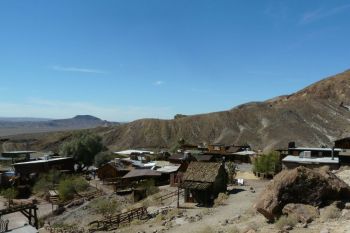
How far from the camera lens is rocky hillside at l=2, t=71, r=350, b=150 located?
11269 centimetres

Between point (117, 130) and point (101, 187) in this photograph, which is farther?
point (117, 130)

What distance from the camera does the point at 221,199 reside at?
33.4 m

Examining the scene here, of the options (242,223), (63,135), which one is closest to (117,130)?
(63,135)

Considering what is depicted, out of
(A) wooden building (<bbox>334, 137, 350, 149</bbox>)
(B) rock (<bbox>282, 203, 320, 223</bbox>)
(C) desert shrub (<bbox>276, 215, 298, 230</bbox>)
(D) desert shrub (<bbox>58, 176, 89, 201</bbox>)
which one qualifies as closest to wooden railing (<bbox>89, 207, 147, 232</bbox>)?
(B) rock (<bbox>282, 203, 320, 223</bbox>)

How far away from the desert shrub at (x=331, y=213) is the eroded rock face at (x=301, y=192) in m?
0.92

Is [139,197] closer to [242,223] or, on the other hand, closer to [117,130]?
[242,223]

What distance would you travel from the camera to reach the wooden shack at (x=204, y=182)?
114ft

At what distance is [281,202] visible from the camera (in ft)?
65.6

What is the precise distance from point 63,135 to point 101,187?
97.9 metres

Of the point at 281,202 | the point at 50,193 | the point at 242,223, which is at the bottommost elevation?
the point at 50,193

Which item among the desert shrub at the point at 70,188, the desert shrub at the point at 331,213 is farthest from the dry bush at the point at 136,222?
the desert shrub at the point at 70,188

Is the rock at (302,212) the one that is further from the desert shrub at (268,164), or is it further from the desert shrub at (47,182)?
the desert shrub at (47,182)

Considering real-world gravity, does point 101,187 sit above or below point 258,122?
below

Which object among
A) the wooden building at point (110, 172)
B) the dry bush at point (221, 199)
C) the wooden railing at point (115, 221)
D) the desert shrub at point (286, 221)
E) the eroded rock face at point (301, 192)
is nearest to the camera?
the desert shrub at point (286, 221)
